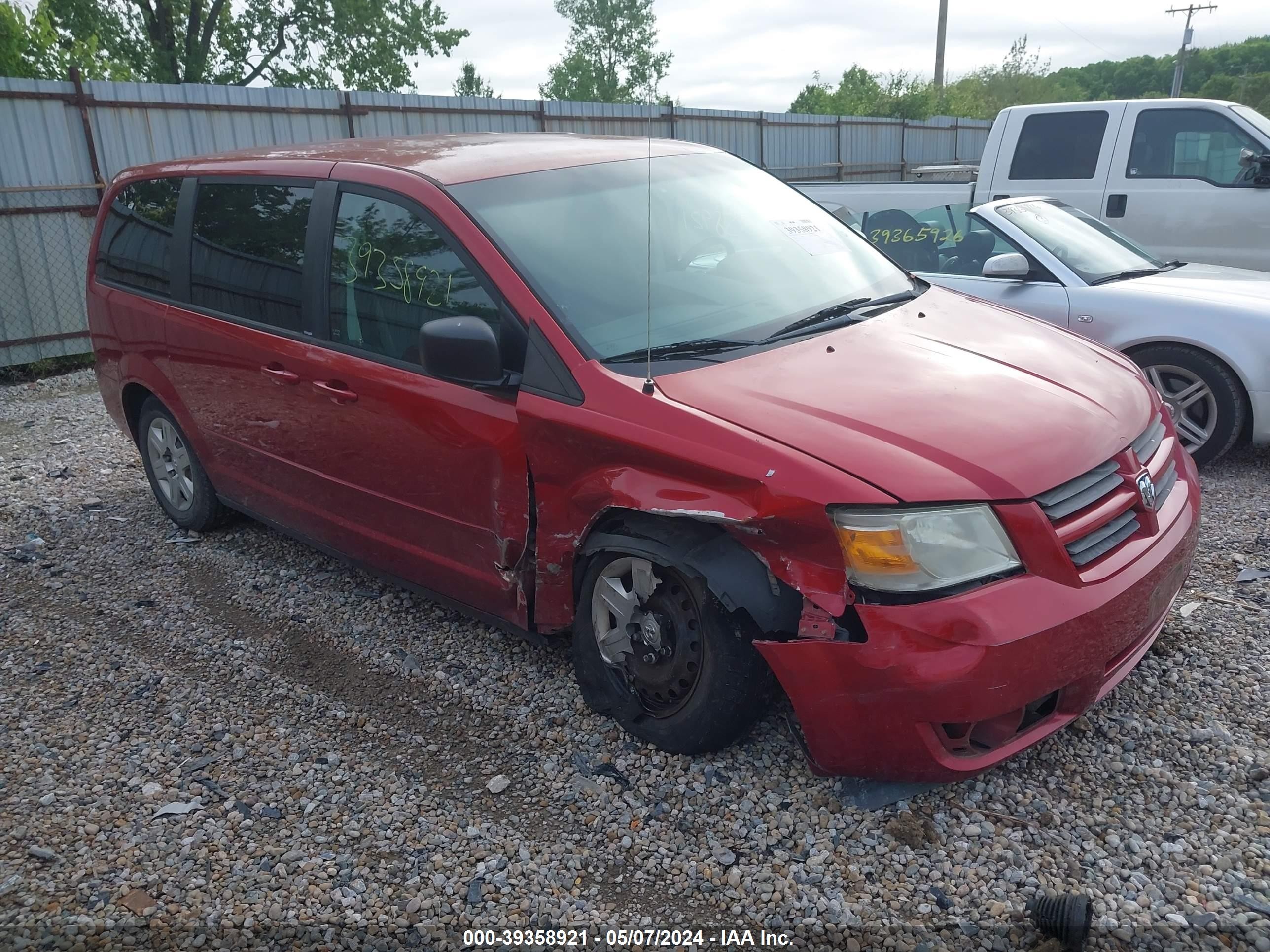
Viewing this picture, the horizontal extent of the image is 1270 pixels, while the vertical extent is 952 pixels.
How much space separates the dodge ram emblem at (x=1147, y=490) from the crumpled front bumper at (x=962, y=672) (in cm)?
19

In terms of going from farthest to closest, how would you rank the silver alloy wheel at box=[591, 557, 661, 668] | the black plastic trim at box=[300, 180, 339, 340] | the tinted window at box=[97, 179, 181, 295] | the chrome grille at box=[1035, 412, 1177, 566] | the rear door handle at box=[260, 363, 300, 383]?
the tinted window at box=[97, 179, 181, 295] < the rear door handle at box=[260, 363, 300, 383] < the black plastic trim at box=[300, 180, 339, 340] < the silver alloy wheel at box=[591, 557, 661, 668] < the chrome grille at box=[1035, 412, 1177, 566]

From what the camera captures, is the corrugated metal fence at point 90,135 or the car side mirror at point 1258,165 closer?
the car side mirror at point 1258,165

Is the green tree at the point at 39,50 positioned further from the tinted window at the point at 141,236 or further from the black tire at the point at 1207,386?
the black tire at the point at 1207,386

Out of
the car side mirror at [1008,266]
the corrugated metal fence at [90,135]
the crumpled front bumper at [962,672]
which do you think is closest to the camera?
the crumpled front bumper at [962,672]

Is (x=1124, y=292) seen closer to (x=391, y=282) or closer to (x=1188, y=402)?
(x=1188, y=402)

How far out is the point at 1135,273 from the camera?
583 centimetres

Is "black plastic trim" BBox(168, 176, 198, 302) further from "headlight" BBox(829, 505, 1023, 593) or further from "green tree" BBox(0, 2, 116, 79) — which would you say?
"green tree" BBox(0, 2, 116, 79)

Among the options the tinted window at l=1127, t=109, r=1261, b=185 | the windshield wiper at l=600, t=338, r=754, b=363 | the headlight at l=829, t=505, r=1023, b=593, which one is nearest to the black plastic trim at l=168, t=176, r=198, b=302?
the windshield wiper at l=600, t=338, r=754, b=363

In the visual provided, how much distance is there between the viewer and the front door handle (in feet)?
11.8

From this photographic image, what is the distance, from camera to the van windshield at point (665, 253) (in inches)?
124

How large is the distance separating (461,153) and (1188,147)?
6505mm

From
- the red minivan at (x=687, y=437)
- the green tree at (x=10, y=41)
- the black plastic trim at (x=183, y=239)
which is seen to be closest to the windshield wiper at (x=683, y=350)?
the red minivan at (x=687, y=437)

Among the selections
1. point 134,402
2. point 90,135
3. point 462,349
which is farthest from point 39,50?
point 462,349

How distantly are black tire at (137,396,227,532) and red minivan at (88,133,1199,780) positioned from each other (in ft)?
1.66
